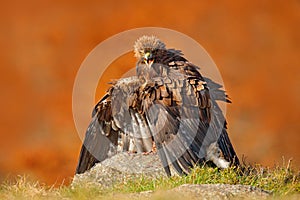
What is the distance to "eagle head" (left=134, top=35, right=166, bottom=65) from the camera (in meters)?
11.4

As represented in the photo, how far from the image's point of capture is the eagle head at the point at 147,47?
1141 cm

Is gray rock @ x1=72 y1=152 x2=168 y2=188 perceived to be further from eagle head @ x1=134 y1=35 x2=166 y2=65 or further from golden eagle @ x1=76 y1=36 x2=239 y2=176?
eagle head @ x1=134 y1=35 x2=166 y2=65

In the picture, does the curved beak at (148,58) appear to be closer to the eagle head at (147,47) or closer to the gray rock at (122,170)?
the eagle head at (147,47)

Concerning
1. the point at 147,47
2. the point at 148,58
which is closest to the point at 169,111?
the point at 148,58

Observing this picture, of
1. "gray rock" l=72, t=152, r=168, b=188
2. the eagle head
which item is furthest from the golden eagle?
"gray rock" l=72, t=152, r=168, b=188

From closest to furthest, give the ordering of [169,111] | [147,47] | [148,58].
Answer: [169,111], [148,58], [147,47]

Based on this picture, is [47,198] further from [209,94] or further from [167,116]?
[209,94]

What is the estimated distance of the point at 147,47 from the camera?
1148 cm

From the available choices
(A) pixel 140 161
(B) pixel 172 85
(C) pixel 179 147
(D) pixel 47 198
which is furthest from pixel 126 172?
(D) pixel 47 198

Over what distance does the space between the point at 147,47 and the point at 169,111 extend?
4.49ft

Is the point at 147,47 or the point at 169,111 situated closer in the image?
the point at 169,111

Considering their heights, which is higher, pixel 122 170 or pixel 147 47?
pixel 147 47

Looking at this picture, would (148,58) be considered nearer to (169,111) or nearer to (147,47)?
(147,47)

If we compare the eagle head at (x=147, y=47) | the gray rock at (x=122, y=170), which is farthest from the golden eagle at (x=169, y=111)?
the gray rock at (x=122, y=170)
